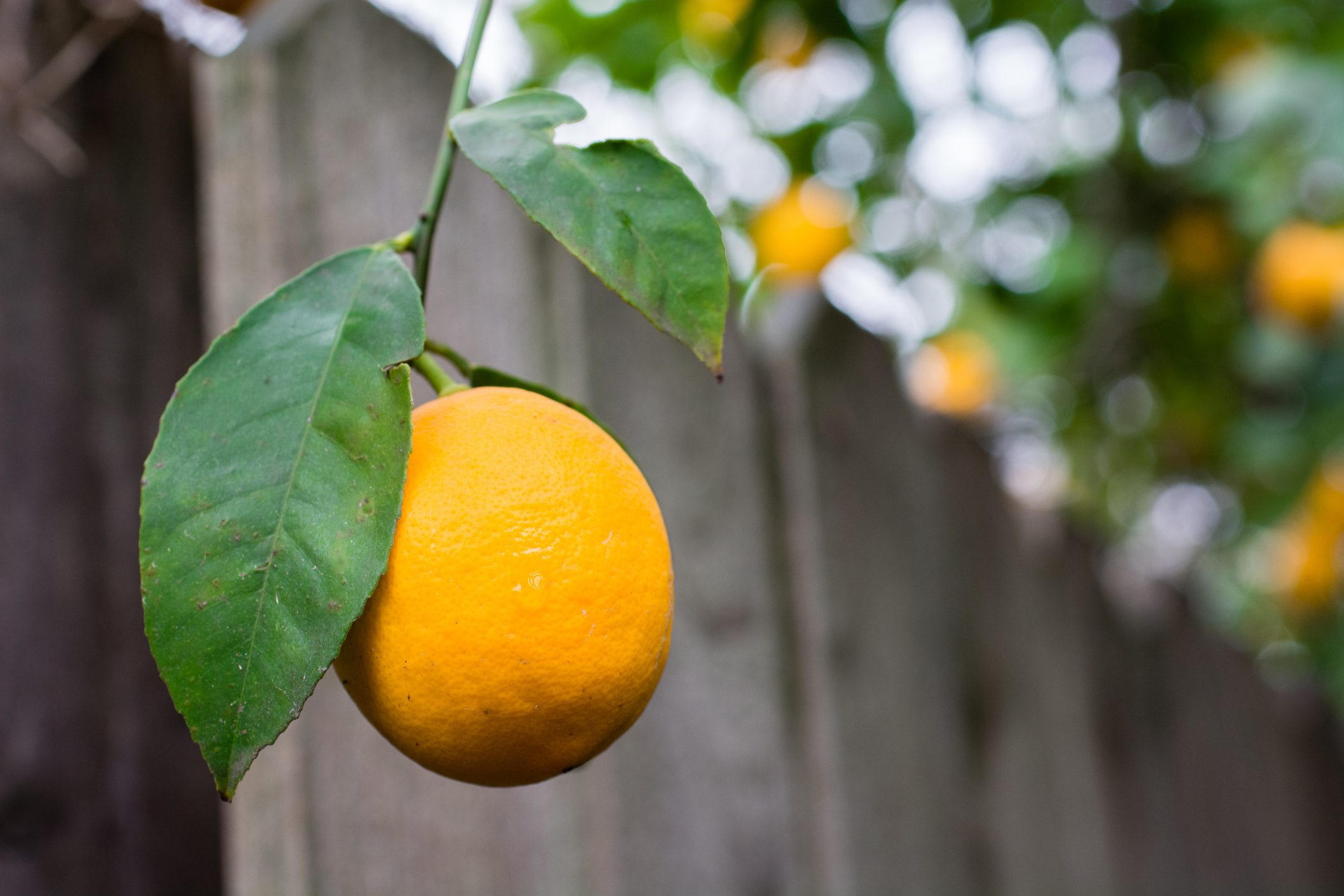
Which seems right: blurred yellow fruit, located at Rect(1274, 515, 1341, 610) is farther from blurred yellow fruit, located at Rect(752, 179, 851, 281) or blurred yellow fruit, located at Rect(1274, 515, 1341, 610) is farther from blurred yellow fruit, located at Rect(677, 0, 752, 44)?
blurred yellow fruit, located at Rect(677, 0, 752, 44)

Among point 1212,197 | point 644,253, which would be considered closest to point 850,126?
point 1212,197

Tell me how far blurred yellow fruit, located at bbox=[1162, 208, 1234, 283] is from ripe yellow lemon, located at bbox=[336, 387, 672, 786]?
1.89 metres

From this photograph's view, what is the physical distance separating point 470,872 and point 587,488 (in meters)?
0.50

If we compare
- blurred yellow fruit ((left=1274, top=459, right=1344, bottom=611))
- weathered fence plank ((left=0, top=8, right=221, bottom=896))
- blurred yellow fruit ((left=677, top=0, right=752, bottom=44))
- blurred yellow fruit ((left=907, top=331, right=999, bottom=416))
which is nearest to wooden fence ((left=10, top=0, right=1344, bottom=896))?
weathered fence plank ((left=0, top=8, right=221, bottom=896))

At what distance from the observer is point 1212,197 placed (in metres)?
2.00

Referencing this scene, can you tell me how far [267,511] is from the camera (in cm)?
34

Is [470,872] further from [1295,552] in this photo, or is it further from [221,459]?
[1295,552]

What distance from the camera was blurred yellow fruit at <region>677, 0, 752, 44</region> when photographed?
4.68 feet

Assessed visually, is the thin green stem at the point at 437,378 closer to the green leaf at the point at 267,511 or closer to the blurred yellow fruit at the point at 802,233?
the green leaf at the point at 267,511

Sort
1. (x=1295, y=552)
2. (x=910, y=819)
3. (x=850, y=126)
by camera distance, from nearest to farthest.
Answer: (x=910, y=819) → (x=850, y=126) → (x=1295, y=552)

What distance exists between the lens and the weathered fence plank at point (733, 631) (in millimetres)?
764

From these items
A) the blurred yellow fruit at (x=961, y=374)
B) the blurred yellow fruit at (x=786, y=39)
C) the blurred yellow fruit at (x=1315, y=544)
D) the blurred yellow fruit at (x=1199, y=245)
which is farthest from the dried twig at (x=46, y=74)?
the blurred yellow fruit at (x=1315, y=544)

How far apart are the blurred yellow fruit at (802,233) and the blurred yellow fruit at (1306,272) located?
2.40ft

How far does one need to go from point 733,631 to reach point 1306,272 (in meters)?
1.26
